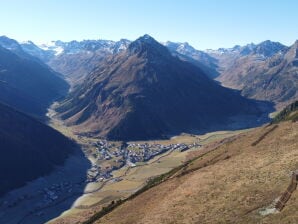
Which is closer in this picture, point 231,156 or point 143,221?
point 143,221

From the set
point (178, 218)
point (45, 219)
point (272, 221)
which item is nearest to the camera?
point (272, 221)

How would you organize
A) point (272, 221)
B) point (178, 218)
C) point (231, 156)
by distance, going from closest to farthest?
point (272, 221) → point (178, 218) → point (231, 156)

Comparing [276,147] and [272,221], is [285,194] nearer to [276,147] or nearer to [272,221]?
[272,221]

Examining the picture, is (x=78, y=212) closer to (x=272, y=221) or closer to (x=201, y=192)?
(x=201, y=192)

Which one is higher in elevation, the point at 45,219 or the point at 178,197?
the point at 178,197

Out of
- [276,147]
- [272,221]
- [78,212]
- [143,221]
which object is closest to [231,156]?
[276,147]

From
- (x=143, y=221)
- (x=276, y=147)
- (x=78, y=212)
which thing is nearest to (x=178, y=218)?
(x=143, y=221)
